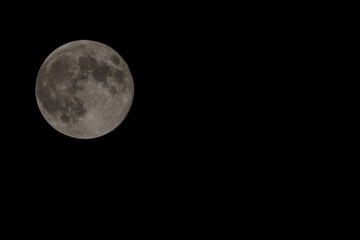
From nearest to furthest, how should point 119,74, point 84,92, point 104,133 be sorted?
1. point 84,92
2. point 119,74
3. point 104,133

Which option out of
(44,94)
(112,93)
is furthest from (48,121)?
(112,93)

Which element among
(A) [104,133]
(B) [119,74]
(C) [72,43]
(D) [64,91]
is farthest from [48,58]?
(A) [104,133]

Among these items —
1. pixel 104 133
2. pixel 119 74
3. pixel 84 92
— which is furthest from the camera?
pixel 104 133

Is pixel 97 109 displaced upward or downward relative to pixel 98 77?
downward

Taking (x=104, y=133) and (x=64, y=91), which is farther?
(x=104, y=133)

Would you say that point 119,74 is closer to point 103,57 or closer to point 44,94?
point 103,57

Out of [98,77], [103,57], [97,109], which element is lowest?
[97,109]
